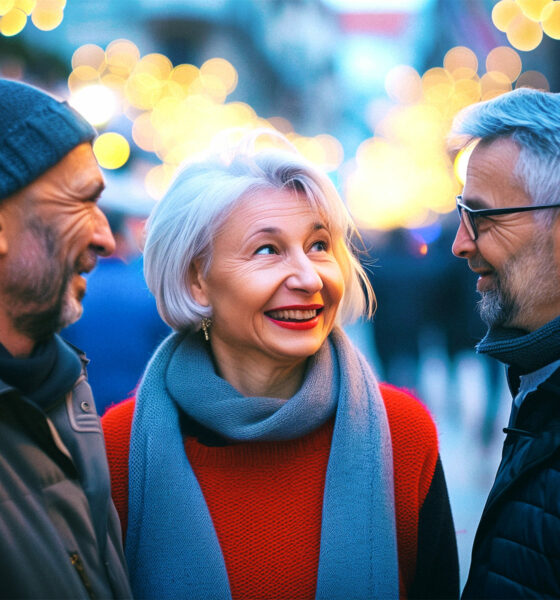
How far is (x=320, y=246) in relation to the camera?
2365mm

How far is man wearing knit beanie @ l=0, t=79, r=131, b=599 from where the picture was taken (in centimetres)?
149

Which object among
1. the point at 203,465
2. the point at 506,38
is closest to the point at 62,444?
the point at 203,465

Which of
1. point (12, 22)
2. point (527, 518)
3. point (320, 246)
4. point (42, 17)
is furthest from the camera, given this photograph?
point (42, 17)

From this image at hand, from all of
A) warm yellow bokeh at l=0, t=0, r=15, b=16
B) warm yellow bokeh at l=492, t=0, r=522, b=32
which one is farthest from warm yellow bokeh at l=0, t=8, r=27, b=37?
warm yellow bokeh at l=492, t=0, r=522, b=32

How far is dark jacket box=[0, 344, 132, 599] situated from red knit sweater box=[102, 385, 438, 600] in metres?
0.42

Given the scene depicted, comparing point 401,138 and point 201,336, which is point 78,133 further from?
point 401,138

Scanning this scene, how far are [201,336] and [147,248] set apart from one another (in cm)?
38

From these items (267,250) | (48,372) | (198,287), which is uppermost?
(267,250)

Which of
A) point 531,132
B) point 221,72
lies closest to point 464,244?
point 531,132

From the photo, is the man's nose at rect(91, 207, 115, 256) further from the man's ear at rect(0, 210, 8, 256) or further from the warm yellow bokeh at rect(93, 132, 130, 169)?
the warm yellow bokeh at rect(93, 132, 130, 169)

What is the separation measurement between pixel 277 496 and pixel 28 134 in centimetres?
133

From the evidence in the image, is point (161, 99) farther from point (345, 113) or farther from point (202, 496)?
point (202, 496)

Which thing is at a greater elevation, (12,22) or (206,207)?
(12,22)

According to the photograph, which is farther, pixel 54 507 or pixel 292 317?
pixel 292 317
